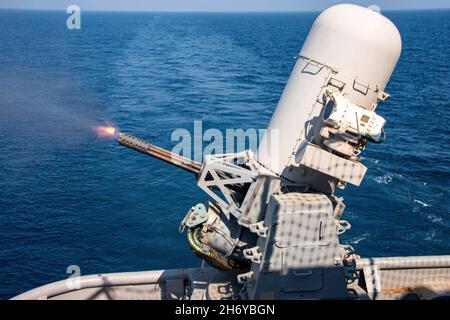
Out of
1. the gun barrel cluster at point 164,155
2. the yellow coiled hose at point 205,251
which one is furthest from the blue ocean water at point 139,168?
the gun barrel cluster at point 164,155

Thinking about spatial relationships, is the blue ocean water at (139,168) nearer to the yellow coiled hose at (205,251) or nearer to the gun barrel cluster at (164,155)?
the yellow coiled hose at (205,251)

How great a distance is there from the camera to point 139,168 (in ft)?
94.1

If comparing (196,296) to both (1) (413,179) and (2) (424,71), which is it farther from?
(2) (424,71)

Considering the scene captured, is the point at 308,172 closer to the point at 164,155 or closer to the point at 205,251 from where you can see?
the point at 205,251

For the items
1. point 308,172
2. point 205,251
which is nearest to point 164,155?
point 205,251

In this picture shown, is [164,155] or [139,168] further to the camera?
[139,168]

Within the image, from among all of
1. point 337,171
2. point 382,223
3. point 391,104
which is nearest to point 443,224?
point 382,223

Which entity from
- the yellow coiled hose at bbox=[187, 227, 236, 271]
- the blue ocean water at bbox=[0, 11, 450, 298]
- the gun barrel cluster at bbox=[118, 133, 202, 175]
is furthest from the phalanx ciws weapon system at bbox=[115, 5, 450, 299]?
the blue ocean water at bbox=[0, 11, 450, 298]

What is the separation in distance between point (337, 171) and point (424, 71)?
55430mm

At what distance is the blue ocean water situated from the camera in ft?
67.6

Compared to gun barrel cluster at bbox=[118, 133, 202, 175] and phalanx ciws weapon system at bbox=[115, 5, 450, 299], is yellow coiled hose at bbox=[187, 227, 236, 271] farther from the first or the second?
gun barrel cluster at bbox=[118, 133, 202, 175]

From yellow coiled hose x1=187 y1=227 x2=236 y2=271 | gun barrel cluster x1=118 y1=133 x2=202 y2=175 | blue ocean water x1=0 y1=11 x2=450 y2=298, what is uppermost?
gun barrel cluster x1=118 y1=133 x2=202 y2=175

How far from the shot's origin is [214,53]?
73625mm
